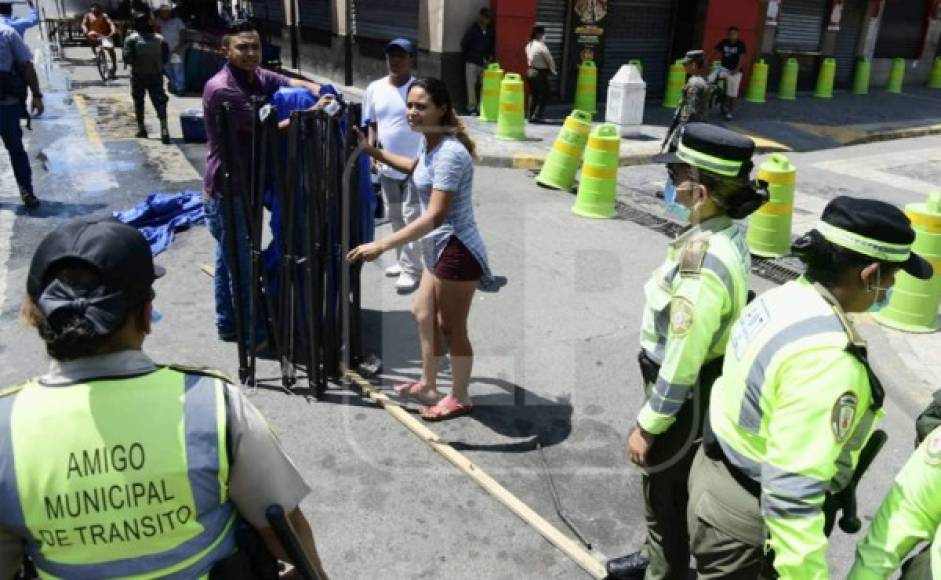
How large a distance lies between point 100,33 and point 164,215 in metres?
14.2

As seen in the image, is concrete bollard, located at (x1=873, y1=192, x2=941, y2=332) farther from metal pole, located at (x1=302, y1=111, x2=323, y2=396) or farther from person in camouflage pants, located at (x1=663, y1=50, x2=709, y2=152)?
metal pole, located at (x1=302, y1=111, x2=323, y2=396)

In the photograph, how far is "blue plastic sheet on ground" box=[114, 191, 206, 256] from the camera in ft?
24.2

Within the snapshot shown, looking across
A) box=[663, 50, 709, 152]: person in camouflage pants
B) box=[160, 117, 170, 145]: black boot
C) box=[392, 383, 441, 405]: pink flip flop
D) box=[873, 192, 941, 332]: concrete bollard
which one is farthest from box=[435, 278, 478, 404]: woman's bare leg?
box=[160, 117, 170, 145]: black boot

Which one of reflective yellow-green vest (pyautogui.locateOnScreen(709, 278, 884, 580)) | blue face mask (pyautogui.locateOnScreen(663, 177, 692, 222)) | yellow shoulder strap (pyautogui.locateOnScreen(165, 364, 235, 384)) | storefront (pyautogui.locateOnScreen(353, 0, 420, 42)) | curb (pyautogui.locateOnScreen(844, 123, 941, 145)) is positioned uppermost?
storefront (pyautogui.locateOnScreen(353, 0, 420, 42))

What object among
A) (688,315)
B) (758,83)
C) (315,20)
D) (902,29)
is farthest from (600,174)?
A: (902,29)

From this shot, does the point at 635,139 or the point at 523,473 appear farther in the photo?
the point at 635,139

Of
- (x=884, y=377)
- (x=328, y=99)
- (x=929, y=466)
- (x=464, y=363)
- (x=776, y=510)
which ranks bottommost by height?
(x=884, y=377)

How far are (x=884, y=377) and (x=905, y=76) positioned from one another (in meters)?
21.9

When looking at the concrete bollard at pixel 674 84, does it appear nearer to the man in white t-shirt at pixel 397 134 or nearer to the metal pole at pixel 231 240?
the man in white t-shirt at pixel 397 134

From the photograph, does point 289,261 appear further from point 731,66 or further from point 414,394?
point 731,66

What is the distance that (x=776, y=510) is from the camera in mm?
1957

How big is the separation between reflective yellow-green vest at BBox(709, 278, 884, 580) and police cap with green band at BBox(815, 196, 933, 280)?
0.52 ft

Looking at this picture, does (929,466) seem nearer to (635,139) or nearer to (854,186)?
(854,186)

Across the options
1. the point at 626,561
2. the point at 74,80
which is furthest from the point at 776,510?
the point at 74,80
